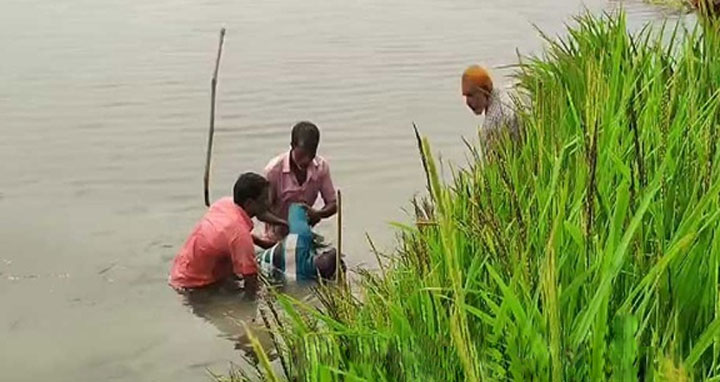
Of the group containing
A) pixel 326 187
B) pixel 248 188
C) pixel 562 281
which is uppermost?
pixel 562 281

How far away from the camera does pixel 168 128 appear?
8664 mm

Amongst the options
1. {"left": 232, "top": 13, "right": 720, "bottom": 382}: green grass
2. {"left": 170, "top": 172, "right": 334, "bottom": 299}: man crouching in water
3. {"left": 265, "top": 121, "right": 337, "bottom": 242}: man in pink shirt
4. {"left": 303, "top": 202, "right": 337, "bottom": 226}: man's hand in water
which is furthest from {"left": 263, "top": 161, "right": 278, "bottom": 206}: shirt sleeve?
{"left": 232, "top": 13, "right": 720, "bottom": 382}: green grass

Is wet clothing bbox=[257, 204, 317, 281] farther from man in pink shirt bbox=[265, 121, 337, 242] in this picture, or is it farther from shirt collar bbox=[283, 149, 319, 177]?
shirt collar bbox=[283, 149, 319, 177]

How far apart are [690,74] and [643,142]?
82 cm

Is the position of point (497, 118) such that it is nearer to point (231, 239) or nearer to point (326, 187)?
point (326, 187)

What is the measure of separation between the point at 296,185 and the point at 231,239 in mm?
743

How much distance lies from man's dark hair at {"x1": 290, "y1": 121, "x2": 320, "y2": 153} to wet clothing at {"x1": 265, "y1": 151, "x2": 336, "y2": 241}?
168mm

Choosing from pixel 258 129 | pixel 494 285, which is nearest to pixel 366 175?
pixel 258 129

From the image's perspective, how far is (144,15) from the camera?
1395 centimetres

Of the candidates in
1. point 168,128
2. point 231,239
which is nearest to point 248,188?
point 231,239

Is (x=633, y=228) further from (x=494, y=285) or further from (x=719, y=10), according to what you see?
(x=719, y=10)

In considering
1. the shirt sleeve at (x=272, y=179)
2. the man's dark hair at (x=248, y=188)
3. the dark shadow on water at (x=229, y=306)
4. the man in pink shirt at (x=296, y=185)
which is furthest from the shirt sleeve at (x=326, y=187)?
the man's dark hair at (x=248, y=188)

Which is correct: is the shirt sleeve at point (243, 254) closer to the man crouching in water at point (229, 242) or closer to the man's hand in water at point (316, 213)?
the man crouching in water at point (229, 242)

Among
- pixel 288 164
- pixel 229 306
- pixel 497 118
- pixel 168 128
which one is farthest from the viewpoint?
pixel 168 128
